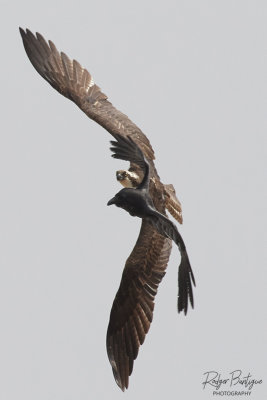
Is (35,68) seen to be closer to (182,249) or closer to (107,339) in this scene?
(107,339)

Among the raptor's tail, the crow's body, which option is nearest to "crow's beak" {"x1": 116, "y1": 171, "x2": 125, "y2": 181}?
the crow's body

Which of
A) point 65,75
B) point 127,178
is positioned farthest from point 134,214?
point 65,75

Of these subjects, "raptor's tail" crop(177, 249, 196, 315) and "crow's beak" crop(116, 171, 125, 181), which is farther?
"crow's beak" crop(116, 171, 125, 181)

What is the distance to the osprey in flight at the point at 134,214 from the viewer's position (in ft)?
49.1

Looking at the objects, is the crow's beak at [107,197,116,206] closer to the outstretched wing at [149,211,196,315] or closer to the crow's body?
the crow's body

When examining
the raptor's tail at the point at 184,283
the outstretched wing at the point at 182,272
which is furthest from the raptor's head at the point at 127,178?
the raptor's tail at the point at 184,283

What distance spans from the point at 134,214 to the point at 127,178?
1889 mm

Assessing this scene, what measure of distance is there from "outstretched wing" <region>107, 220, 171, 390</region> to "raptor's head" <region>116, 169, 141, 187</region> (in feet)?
2.02

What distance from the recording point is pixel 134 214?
15.1 m

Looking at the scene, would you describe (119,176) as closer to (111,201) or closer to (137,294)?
(137,294)

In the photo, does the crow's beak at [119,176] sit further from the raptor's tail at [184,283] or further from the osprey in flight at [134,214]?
the raptor's tail at [184,283]

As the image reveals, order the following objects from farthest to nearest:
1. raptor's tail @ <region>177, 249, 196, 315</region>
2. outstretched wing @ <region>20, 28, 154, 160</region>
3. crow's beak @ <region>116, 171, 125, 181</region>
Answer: outstretched wing @ <region>20, 28, 154, 160</region> < crow's beak @ <region>116, 171, 125, 181</region> < raptor's tail @ <region>177, 249, 196, 315</region>

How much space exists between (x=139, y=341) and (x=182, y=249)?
3.41 metres

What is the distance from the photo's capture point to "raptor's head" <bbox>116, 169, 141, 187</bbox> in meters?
16.9
